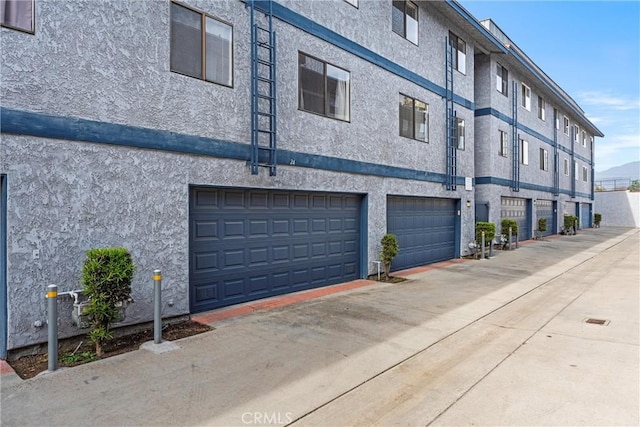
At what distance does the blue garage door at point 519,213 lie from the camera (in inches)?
749

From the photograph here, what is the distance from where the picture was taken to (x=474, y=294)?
8758 mm

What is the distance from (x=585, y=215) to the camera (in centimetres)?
3456

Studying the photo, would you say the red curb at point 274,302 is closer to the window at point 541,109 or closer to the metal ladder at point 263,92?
the metal ladder at point 263,92

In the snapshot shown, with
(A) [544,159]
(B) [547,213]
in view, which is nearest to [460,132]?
(A) [544,159]

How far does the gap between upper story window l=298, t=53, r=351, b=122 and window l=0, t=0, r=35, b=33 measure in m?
4.68

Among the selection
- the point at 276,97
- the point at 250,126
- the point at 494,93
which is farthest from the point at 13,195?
the point at 494,93

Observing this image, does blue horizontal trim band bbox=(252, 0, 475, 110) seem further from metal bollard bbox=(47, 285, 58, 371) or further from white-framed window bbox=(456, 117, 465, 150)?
metal bollard bbox=(47, 285, 58, 371)

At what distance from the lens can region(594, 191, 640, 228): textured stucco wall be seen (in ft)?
122

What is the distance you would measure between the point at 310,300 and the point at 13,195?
506cm

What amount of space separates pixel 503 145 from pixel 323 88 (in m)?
12.6

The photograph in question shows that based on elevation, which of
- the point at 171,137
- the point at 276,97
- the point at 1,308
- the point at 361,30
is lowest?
the point at 1,308

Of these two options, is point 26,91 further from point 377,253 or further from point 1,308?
point 377,253

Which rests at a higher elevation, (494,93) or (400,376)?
(494,93)

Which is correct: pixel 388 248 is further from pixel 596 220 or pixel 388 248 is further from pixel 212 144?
pixel 596 220
